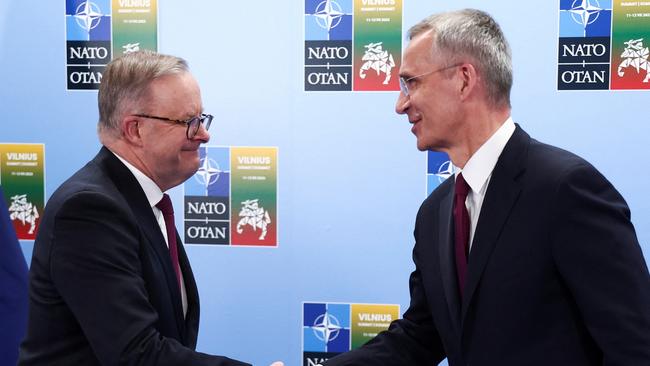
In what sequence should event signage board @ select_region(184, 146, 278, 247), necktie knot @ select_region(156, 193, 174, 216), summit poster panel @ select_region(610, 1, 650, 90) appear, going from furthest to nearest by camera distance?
1. event signage board @ select_region(184, 146, 278, 247)
2. summit poster panel @ select_region(610, 1, 650, 90)
3. necktie knot @ select_region(156, 193, 174, 216)

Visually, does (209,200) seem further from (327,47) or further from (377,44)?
(377,44)

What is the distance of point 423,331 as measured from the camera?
7.30 feet

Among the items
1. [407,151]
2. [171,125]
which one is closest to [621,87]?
[407,151]

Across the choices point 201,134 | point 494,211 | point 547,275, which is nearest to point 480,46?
point 494,211

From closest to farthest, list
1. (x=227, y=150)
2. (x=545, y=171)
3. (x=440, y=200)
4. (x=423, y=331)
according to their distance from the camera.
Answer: (x=545, y=171)
(x=440, y=200)
(x=423, y=331)
(x=227, y=150)

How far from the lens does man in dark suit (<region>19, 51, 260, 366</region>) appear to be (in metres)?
1.76

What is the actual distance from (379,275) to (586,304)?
5.47 feet

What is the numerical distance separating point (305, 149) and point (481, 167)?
1.47 m

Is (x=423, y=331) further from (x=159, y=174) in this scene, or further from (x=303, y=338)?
(x=303, y=338)

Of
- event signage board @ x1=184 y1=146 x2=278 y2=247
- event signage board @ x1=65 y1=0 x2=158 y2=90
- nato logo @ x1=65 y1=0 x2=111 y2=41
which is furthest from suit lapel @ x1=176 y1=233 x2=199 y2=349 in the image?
nato logo @ x1=65 y1=0 x2=111 y2=41

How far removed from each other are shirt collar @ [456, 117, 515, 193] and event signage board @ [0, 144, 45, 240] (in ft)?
7.37

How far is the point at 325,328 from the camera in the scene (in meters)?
3.28

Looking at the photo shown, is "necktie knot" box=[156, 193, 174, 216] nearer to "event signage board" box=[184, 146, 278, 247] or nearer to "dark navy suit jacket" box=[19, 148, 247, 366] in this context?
"dark navy suit jacket" box=[19, 148, 247, 366]

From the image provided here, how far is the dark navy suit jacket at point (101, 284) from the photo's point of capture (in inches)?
69.1
